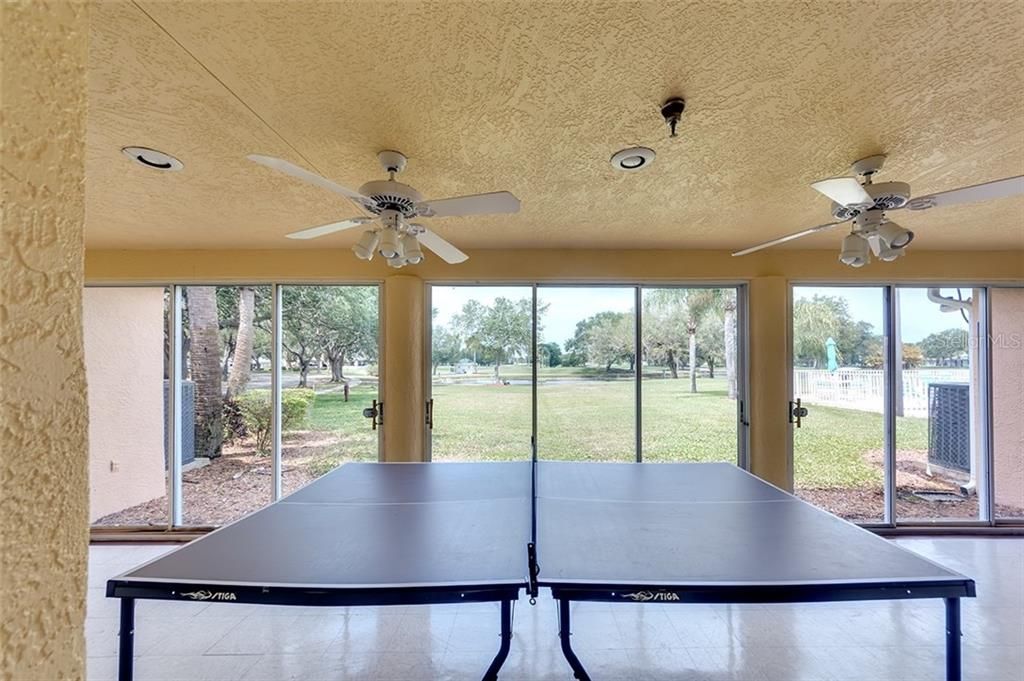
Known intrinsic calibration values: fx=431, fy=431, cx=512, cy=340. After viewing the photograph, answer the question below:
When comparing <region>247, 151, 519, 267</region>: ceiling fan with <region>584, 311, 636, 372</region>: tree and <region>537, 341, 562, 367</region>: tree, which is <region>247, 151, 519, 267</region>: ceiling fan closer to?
<region>537, 341, 562, 367</region>: tree

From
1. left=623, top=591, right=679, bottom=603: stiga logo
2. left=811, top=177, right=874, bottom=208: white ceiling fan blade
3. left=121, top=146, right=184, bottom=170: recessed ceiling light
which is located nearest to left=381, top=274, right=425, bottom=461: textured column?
left=121, top=146, right=184, bottom=170: recessed ceiling light

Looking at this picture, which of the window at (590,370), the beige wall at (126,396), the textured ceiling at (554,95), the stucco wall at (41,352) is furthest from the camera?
the window at (590,370)

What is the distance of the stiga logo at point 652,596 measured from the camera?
4.28ft

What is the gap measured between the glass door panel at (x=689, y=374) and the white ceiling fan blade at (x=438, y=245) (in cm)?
200

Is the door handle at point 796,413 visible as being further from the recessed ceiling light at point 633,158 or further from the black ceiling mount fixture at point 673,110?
the black ceiling mount fixture at point 673,110

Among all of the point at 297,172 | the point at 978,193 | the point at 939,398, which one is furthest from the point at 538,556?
the point at 939,398

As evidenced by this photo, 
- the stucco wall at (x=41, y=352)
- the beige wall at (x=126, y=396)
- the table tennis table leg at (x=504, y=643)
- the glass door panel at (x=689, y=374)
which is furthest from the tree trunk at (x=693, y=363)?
the beige wall at (x=126, y=396)

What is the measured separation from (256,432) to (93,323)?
1.59 m

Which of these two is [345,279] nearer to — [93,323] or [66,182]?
[93,323]

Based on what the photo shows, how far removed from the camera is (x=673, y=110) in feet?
5.01

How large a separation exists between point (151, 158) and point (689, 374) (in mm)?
3909

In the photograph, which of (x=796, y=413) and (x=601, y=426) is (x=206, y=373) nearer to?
(x=601, y=426)

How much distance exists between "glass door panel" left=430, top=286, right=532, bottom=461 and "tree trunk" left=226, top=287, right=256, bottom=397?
1588 mm

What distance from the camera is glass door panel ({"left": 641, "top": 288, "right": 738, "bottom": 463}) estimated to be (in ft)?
12.5
